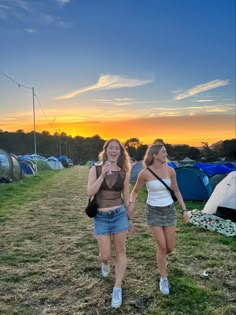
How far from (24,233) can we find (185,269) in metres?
3.84

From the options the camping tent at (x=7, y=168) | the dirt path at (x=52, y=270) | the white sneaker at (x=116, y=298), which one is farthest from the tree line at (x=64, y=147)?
the white sneaker at (x=116, y=298)

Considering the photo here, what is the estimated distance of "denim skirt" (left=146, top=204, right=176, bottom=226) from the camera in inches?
176

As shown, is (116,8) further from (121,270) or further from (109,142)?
(121,270)

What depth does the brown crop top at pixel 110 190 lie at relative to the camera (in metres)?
4.38

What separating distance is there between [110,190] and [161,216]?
28.4 inches

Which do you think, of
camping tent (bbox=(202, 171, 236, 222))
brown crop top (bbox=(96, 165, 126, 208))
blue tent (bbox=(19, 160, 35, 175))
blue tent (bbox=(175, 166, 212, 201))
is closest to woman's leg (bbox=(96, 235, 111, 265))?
brown crop top (bbox=(96, 165, 126, 208))

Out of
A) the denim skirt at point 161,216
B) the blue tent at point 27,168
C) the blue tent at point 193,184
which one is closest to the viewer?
the denim skirt at point 161,216

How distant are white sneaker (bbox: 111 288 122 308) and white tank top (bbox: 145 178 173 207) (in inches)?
44.5

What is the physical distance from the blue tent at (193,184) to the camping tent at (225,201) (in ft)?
12.3

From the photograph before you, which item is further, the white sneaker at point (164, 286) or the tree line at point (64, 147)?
the tree line at point (64, 147)

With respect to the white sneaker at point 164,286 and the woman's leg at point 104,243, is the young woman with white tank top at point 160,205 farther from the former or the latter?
the woman's leg at point 104,243

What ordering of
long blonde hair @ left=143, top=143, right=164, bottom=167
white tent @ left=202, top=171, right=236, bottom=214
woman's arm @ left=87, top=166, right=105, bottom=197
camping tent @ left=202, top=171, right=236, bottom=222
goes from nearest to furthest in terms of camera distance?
woman's arm @ left=87, top=166, right=105, bottom=197 → long blonde hair @ left=143, top=143, right=164, bottom=167 → camping tent @ left=202, top=171, right=236, bottom=222 → white tent @ left=202, top=171, right=236, bottom=214

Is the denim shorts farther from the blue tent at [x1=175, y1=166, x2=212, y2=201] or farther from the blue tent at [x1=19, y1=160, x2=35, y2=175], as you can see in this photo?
the blue tent at [x1=19, y1=160, x2=35, y2=175]

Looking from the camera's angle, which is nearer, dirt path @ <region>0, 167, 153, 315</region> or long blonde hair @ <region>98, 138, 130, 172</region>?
dirt path @ <region>0, 167, 153, 315</region>
